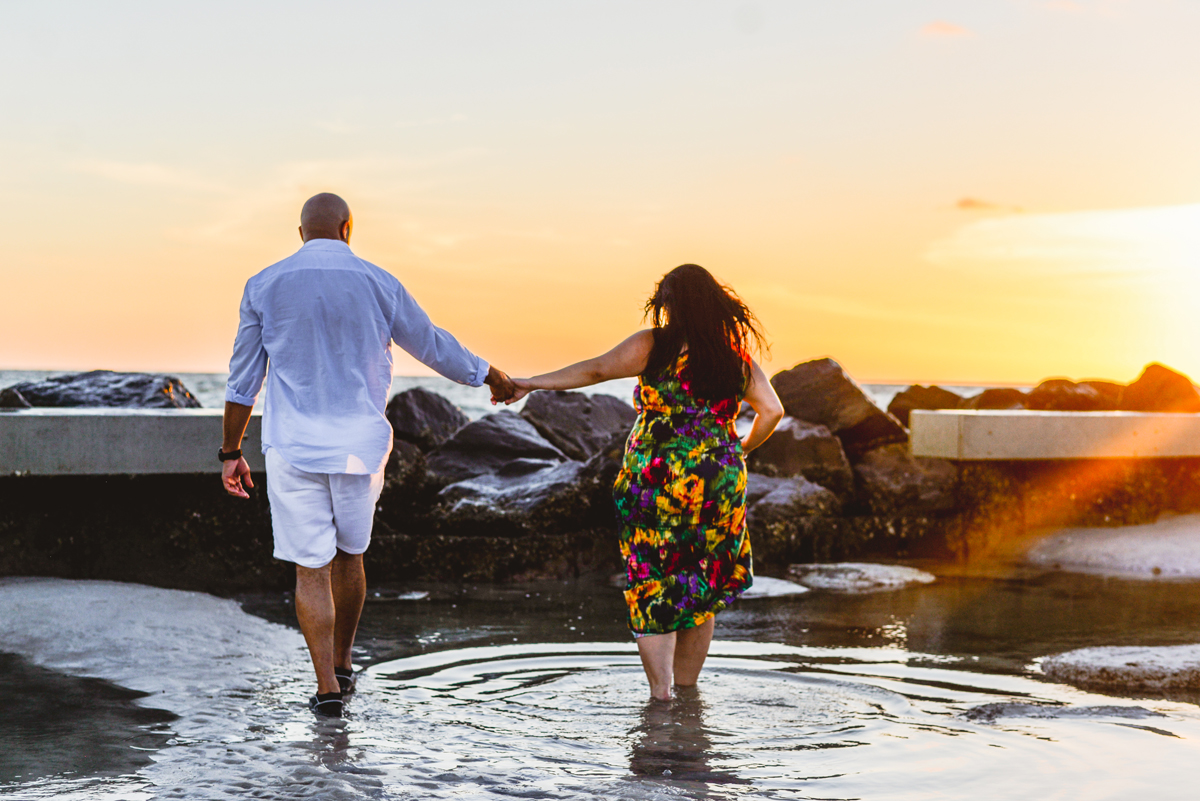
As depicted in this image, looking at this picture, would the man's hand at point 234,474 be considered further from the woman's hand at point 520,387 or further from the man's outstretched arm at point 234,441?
the woman's hand at point 520,387

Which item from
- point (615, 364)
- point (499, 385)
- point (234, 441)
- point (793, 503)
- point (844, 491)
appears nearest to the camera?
point (234, 441)

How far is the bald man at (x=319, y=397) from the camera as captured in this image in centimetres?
417

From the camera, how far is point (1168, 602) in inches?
296

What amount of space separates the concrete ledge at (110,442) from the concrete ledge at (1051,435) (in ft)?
19.0

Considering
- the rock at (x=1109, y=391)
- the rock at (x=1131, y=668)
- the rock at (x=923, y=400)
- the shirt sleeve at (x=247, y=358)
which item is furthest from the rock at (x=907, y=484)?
the rock at (x=923, y=400)

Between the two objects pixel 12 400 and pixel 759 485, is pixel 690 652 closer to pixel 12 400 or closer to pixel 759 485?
pixel 759 485

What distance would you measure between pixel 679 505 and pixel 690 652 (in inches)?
25.4

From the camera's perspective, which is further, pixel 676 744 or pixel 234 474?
pixel 234 474

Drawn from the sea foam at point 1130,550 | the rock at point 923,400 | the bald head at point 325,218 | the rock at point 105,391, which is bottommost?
the sea foam at point 1130,550

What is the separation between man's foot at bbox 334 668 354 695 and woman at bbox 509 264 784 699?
116cm

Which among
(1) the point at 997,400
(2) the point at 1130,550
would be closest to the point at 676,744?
(2) the point at 1130,550

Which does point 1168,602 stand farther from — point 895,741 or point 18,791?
point 18,791

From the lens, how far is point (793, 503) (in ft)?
30.7

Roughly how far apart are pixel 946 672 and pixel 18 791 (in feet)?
12.6
